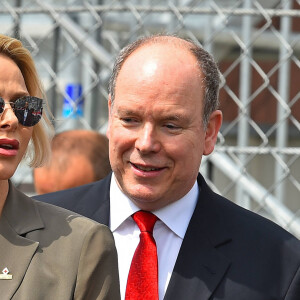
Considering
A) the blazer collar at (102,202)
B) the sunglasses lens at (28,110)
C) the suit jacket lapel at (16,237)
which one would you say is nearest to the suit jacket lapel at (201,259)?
the blazer collar at (102,202)

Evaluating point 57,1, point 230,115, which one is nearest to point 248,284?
point 57,1

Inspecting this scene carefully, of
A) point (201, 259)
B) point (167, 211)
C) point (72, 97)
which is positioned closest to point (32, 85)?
point (167, 211)

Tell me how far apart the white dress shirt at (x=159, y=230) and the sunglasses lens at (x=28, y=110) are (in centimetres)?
52

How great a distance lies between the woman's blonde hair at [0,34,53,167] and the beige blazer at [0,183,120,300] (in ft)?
0.55

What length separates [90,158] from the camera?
365 centimetres

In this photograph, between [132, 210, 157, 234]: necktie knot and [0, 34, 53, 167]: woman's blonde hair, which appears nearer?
[0, 34, 53, 167]: woman's blonde hair

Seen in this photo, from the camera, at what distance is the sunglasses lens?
215 cm

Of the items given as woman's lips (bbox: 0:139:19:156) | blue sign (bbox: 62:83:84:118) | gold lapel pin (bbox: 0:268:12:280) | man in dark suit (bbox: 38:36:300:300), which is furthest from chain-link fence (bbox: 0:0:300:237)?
gold lapel pin (bbox: 0:268:12:280)

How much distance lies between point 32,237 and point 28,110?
0.31 meters

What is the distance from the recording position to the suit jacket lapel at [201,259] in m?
2.52

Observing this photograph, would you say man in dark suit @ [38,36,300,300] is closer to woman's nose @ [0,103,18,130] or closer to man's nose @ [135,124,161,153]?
man's nose @ [135,124,161,153]

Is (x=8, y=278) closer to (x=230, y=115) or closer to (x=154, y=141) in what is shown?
(x=154, y=141)

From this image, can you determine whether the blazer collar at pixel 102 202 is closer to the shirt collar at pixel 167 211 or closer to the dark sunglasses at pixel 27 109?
the shirt collar at pixel 167 211

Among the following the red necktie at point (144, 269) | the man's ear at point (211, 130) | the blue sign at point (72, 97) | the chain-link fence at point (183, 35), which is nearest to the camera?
the red necktie at point (144, 269)
